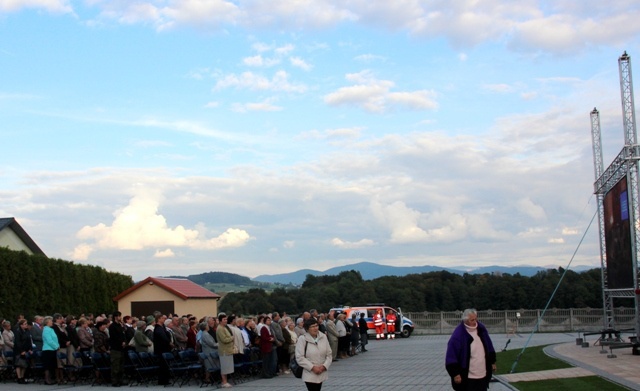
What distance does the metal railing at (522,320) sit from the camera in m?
43.0

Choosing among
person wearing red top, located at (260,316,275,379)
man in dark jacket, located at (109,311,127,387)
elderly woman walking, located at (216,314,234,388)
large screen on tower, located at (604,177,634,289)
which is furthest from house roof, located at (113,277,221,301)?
large screen on tower, located at (604,177,634,289)

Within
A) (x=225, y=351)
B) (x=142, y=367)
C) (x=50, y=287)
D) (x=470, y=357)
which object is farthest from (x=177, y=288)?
(x=470, y=357)

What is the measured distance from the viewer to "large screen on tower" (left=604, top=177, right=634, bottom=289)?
23.8 metres

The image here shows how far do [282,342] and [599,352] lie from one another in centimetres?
990

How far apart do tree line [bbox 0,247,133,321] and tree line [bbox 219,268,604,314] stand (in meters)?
17.3

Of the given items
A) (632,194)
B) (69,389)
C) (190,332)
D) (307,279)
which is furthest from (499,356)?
(307,279)

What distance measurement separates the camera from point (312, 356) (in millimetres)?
10484

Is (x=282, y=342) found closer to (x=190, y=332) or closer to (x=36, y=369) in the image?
(x=190, y=332)

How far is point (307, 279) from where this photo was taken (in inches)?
2852

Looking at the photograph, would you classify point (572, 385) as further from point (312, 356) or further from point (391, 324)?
point (391, 324)

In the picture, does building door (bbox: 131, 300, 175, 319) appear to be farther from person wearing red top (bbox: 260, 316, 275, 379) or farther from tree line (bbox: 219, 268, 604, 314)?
tree line (bbox: 219, 268, 604, 314)

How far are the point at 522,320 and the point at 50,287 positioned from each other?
2634 cm

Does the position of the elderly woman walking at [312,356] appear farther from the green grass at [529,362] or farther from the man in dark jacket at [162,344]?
the green grass at [529,362]

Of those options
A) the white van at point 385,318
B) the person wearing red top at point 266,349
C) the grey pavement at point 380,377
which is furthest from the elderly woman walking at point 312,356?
the white van at point 385,318
